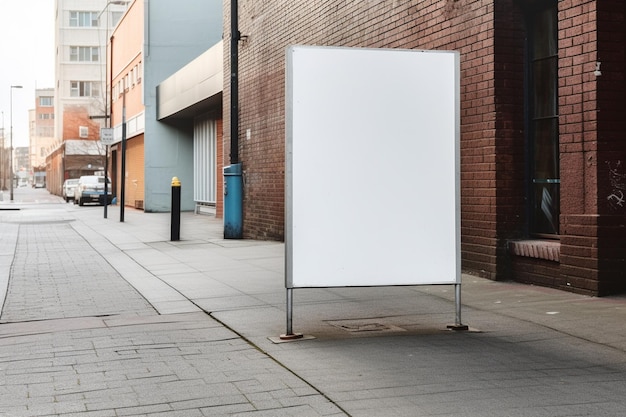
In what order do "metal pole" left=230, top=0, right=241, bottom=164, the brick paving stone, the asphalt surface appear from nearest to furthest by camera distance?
the asphalt surface < the brick paving stone < "metal pole" left=230, top=0, right=241, bottom=164

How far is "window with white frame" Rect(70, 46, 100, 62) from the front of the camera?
290ft

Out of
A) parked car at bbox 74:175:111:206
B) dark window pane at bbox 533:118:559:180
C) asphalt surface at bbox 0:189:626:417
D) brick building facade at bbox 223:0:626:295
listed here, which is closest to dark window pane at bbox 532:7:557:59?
brick building facade at bbox 223:0:626:295

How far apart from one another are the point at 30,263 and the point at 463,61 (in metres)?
7.53

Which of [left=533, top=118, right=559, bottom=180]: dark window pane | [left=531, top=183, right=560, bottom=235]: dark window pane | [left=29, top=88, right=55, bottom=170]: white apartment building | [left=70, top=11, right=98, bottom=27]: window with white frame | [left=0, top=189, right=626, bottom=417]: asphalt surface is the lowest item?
[left=0, top=189, right=626, bottom=417]: asphalt surface

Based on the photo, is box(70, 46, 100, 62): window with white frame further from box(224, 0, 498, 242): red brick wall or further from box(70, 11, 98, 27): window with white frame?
box(224, 0, 498, 242): red brick wall

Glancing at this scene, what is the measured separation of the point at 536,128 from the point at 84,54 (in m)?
84.6

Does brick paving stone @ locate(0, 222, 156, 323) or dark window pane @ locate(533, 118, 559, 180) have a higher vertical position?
dark window pane @ locate(533, 118, 559, 180)

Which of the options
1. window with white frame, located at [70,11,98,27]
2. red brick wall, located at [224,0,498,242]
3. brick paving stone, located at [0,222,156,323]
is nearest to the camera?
brick paving stone, located at [0,222,156,323]

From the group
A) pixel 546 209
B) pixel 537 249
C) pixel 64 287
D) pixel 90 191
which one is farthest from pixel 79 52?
pixel 537 249

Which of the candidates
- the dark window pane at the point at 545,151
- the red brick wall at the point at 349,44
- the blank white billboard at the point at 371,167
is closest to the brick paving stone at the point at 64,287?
the blank white billboard at the point at 371,167

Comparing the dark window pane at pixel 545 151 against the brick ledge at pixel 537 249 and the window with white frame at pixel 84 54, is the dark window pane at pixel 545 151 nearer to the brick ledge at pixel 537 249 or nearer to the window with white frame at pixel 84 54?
the brick ledge at pixel 537 249

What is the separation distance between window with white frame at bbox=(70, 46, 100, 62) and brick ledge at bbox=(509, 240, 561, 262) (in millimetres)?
83577

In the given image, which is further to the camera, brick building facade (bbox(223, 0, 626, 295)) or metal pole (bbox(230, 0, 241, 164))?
metal pole (bbox(230, 0, 241, 164))

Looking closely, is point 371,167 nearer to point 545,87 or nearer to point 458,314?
point 458,314
